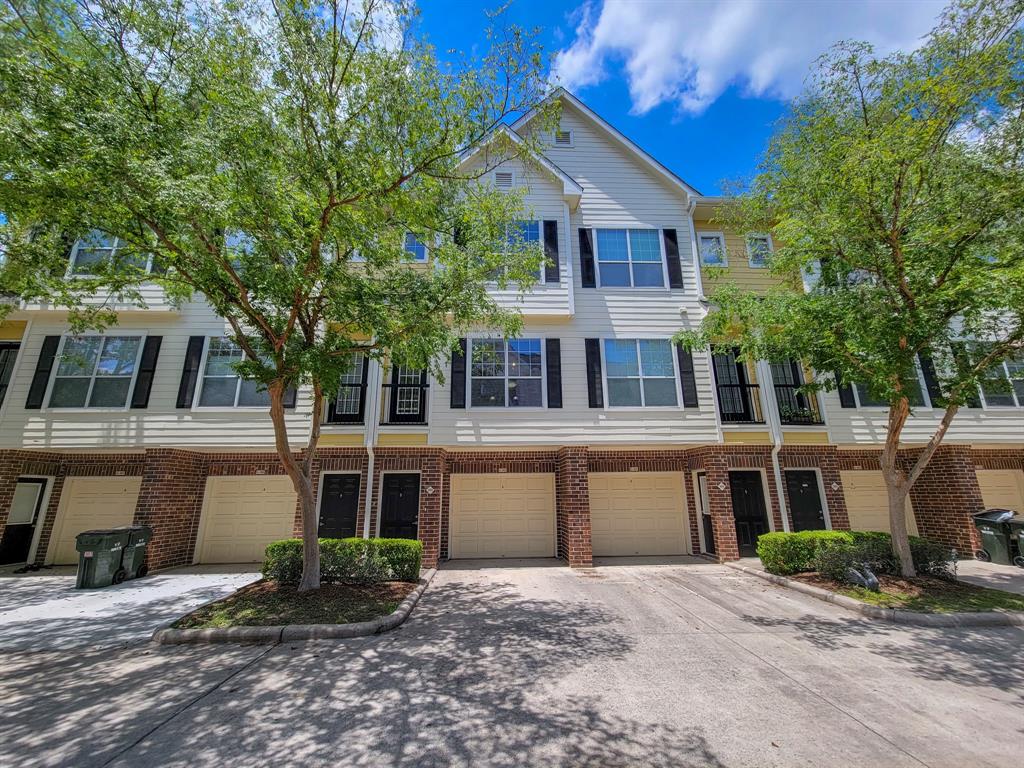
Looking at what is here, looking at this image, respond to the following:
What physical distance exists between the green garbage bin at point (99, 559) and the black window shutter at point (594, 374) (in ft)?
35.3

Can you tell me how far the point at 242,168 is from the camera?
5.90m

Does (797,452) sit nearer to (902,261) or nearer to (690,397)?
(690,397)

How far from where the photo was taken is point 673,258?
11.9 metres

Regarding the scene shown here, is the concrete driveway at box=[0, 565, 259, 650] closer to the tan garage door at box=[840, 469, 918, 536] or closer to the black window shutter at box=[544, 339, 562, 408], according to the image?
the black window shutter at box=[544, 339, 562, 408]

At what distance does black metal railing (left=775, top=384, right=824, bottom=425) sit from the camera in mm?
11281

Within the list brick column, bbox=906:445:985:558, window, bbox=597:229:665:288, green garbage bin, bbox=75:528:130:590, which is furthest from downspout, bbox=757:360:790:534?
green garbage bin, bbox=75:528:130:590

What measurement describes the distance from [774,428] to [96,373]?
16.9 metres

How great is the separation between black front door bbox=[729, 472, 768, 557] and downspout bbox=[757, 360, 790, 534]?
52 cm

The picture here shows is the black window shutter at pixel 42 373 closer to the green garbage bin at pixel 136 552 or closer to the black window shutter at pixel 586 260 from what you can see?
the green garbage bin at pixel 136 552

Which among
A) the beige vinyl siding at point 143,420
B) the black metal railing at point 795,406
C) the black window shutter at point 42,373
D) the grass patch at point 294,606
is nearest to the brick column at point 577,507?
the grass patch at point 294,606

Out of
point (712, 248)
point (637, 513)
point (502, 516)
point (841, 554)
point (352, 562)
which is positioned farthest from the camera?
point (637, 513)

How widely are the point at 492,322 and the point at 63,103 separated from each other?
20.6 feet

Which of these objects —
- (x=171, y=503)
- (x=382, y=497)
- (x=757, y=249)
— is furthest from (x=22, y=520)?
(x=757, y=249)

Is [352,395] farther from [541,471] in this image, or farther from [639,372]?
[639,372]
